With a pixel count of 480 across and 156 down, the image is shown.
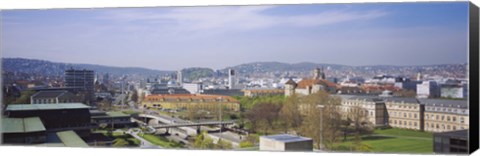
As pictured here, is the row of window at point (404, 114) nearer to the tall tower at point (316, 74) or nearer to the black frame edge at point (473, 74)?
the black frame edge at point (473, 74)

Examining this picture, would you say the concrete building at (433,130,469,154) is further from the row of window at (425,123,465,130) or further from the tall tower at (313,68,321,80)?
the tall tower at (313,68,321,80)

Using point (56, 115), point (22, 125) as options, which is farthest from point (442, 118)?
point (22, 125)

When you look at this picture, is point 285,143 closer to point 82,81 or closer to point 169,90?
point 169,90

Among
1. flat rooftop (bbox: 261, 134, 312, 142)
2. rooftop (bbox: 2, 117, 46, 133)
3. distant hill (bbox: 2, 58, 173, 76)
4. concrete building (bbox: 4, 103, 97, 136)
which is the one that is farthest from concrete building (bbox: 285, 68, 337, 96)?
rooftop (bbox: 2, 117, 46, 133)

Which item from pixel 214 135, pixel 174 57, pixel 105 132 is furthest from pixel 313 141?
pixel 105 132

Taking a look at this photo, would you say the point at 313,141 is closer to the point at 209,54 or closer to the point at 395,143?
the point at 395,143

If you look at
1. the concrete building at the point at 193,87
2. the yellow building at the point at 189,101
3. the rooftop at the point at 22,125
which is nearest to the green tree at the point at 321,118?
the yellow building at the point at 189,101
